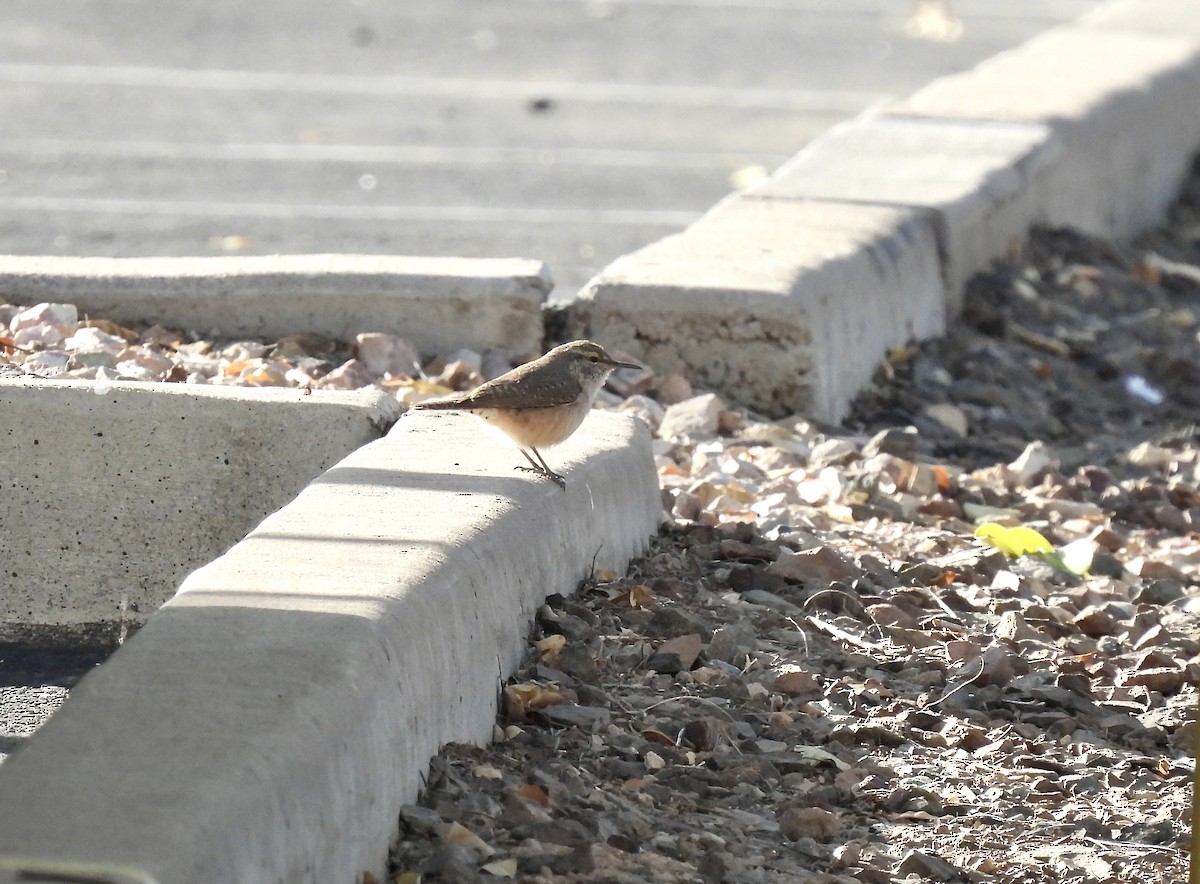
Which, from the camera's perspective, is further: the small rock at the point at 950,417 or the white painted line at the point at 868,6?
the white painted line at the point at 868,6

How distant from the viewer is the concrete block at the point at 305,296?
670cm

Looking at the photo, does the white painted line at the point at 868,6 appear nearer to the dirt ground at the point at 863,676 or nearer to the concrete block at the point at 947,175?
the concrete block at the point at 947,175

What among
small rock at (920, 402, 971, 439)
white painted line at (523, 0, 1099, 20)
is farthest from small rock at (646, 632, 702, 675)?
white painted line at (523, 0, 1099, 20)

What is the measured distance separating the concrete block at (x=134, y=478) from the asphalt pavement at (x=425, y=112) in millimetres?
4182

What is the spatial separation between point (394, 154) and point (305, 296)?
20.6 ft

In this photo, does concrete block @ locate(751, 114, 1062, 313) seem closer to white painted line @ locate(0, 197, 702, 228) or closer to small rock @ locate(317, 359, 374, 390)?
white painted line @ locate(0, 197, 702, 228)

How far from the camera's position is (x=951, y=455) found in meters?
7.18

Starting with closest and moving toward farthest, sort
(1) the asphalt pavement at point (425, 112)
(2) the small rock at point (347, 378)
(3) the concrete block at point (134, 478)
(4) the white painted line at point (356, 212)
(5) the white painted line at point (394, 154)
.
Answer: (3) the concrete block at point (134, 478)
(2) the small rock at point (347, 378)
(1) the asphalt pavement at point (425, 112)
(4) the white painted line at point (356, 212)
(5) the white painted line at point (394, 154)

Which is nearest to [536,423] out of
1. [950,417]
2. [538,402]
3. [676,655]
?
[538,402]

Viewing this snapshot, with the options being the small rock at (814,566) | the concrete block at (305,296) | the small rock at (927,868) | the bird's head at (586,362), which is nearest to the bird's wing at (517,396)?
the bird's head at (586,362)

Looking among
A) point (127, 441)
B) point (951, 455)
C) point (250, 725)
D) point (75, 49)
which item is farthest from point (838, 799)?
point (75, 49)

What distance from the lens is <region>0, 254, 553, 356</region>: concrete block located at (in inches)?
264

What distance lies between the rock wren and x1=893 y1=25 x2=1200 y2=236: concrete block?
16.6 feet

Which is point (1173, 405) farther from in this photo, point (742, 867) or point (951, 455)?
point (742, 867)
